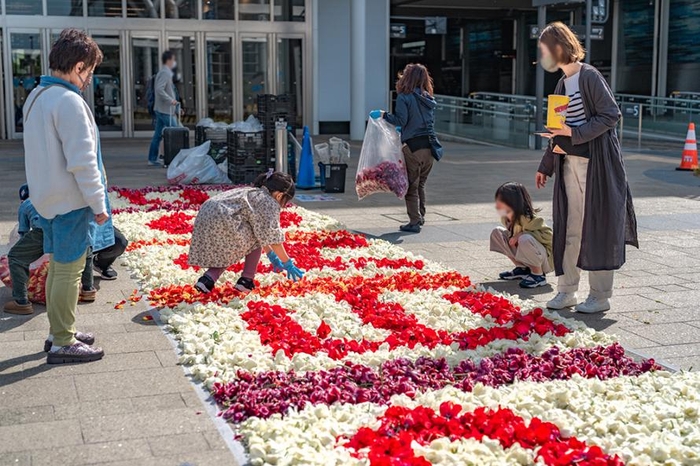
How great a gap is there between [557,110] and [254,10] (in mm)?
20479

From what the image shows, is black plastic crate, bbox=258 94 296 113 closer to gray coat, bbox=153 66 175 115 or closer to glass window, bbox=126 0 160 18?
gray coat, bbox=153 66 175 115

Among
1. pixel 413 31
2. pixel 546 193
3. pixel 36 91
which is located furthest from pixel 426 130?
pixel 413 31

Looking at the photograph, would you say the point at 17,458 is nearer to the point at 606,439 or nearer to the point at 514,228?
the point at 606,439

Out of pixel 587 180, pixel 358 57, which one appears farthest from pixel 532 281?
pixel 358 57

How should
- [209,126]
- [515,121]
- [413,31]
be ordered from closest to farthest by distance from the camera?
[209,126], [515,121], [413,31]

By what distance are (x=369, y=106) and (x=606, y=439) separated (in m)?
23.2

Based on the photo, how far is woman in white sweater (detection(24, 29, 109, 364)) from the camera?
5137 millimetres

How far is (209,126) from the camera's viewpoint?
1608 cm

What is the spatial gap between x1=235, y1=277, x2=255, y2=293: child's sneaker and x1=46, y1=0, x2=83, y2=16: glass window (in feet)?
63.9

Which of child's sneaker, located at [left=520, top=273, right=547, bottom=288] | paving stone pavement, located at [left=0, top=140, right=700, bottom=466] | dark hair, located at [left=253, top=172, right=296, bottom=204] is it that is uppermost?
dark hair, located at [left=253, top=172, right=296, bottom=204]

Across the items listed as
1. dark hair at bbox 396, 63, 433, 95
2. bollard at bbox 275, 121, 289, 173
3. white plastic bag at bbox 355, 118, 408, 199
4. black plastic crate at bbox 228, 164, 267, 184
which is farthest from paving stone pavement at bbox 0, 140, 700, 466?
black plastic crate at bbox 228, 164, 267, 184

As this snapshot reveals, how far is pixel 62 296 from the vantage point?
5340 millimetres

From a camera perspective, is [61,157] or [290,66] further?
[290,66]

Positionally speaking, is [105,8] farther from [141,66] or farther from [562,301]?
[562,301]
